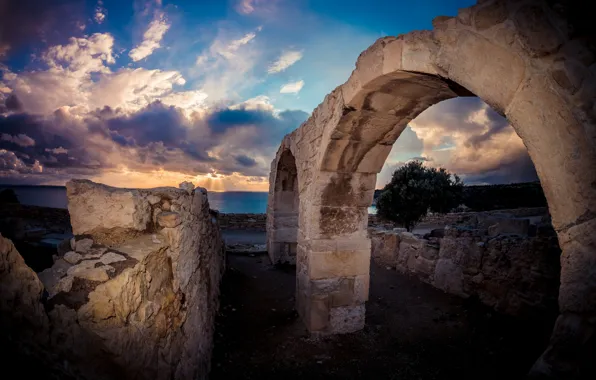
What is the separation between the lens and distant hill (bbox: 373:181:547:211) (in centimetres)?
2418

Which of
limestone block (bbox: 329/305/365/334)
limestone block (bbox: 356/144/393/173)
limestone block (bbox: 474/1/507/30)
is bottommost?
limestone block (bbox: 329/305/365/334)

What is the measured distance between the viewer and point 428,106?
129 inches

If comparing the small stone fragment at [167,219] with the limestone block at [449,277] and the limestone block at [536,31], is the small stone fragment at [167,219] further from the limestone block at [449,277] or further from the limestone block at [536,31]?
the limestone block at [449,277]

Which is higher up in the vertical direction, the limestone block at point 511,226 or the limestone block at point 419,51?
the limestone block at point 419,51

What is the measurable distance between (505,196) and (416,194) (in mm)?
19464

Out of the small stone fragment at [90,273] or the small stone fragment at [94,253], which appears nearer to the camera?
the small stone fragment at [90,273]

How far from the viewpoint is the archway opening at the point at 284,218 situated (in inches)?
344

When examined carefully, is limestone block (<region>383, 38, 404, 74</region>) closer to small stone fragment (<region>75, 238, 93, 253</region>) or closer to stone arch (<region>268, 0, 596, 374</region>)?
stone arch (<region>268, 0, 596, 374</region>)

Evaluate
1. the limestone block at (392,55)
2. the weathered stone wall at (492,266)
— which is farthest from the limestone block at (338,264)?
the limestone block at (392,55)

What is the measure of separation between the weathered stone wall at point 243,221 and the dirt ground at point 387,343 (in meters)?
9.47

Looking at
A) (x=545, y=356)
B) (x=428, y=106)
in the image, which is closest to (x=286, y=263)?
(x=428, y=106)

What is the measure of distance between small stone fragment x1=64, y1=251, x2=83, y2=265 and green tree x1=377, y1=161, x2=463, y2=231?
12.3 m

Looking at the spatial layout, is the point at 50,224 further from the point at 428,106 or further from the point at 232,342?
the point at 428,106

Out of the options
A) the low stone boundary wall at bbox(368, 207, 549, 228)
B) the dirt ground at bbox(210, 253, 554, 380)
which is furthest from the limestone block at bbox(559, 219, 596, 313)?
the low stone boundary wall at bbox(368, 207, 549, 228)
